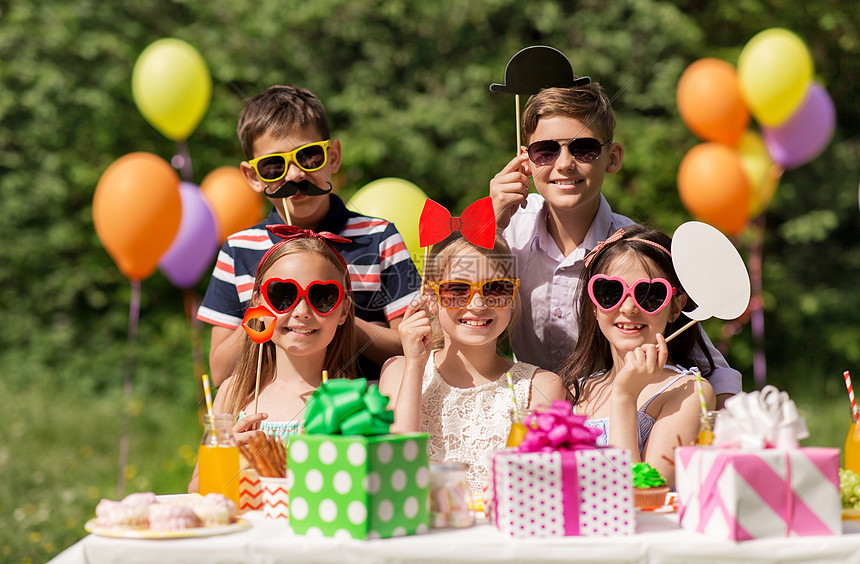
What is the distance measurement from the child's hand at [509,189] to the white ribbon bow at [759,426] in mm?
1010

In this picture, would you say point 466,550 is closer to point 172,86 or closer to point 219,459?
point 219,459

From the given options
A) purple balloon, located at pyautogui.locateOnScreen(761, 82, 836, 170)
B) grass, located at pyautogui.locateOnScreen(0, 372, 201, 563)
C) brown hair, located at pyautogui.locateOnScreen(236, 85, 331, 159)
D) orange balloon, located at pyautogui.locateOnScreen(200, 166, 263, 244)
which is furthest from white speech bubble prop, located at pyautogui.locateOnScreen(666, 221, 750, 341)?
purple balloon, located at pyautogui.locateOnScreen(761, 82, 836, 170)

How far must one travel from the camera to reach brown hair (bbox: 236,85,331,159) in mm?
2871

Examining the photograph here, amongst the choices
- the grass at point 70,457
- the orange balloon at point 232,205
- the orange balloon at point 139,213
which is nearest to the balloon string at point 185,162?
the orange balloon at point 232,205

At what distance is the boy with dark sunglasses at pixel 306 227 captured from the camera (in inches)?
106

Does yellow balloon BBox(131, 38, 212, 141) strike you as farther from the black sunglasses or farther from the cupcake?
the cupcake

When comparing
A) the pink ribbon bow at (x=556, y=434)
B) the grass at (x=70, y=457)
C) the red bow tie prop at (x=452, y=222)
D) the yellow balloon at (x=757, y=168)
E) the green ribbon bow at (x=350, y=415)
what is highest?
the yellow balloon at (x=757, y=168)

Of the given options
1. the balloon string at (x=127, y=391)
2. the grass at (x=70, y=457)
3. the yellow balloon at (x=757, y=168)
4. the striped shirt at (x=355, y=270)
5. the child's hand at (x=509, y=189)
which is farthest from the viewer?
the yellow balloon at (x=757, y=168)

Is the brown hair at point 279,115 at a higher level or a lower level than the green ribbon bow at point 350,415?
higher

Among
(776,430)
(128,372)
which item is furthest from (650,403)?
(128,372)

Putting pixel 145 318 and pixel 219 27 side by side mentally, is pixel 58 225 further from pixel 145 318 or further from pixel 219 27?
pixel 219 27

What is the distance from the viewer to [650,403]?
7.32 feet

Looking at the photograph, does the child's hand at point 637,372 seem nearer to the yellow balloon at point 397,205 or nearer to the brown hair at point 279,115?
the brown hair at point 279,115

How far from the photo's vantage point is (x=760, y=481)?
5.01 ft
